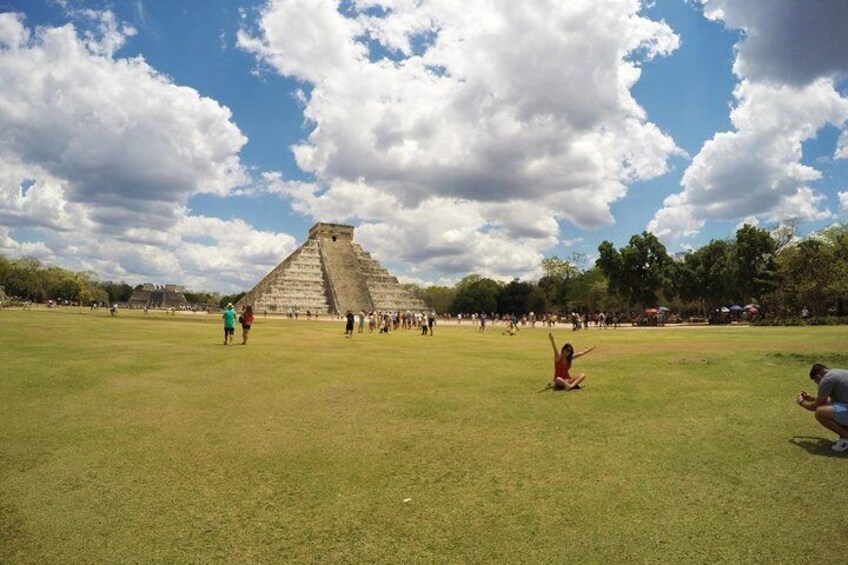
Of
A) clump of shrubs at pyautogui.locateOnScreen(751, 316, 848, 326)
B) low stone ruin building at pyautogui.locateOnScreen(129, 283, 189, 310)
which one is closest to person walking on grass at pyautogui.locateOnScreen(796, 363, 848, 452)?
clump of shrubs at pyautogui.locateOnScreen(751, 316, 848, 326)

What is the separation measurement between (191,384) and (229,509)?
680 cm

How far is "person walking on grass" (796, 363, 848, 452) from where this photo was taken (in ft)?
20.7

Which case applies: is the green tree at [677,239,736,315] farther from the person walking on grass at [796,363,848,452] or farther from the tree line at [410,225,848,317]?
the person walking on grass at [796,363,848,452]

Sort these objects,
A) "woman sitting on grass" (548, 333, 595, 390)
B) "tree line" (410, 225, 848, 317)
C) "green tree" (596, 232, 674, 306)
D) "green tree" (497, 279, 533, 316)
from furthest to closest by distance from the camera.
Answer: "green tree" (497, 279, 533, 316) < "green tree" (596, 232, 674, 306) < "tree line" (410, 225, 848, 317) < "woman sitting on grass" (548, 333, 595, 390)

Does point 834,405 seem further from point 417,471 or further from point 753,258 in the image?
point 753,258

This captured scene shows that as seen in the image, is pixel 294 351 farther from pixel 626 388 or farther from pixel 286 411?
pixel 626 388

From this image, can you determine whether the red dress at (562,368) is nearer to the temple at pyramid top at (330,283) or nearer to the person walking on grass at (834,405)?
the person walking on grass at (834,405)

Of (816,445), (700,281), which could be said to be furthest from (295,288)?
(816,445)

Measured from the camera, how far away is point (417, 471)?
6.20m

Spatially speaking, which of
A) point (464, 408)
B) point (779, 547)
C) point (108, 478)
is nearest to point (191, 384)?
point (108, 478)

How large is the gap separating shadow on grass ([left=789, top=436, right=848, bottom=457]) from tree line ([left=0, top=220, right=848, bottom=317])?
35786 mm

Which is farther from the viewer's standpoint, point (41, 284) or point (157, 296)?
point (157, 296)

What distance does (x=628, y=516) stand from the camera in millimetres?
4934

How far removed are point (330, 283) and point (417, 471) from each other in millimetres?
65094
